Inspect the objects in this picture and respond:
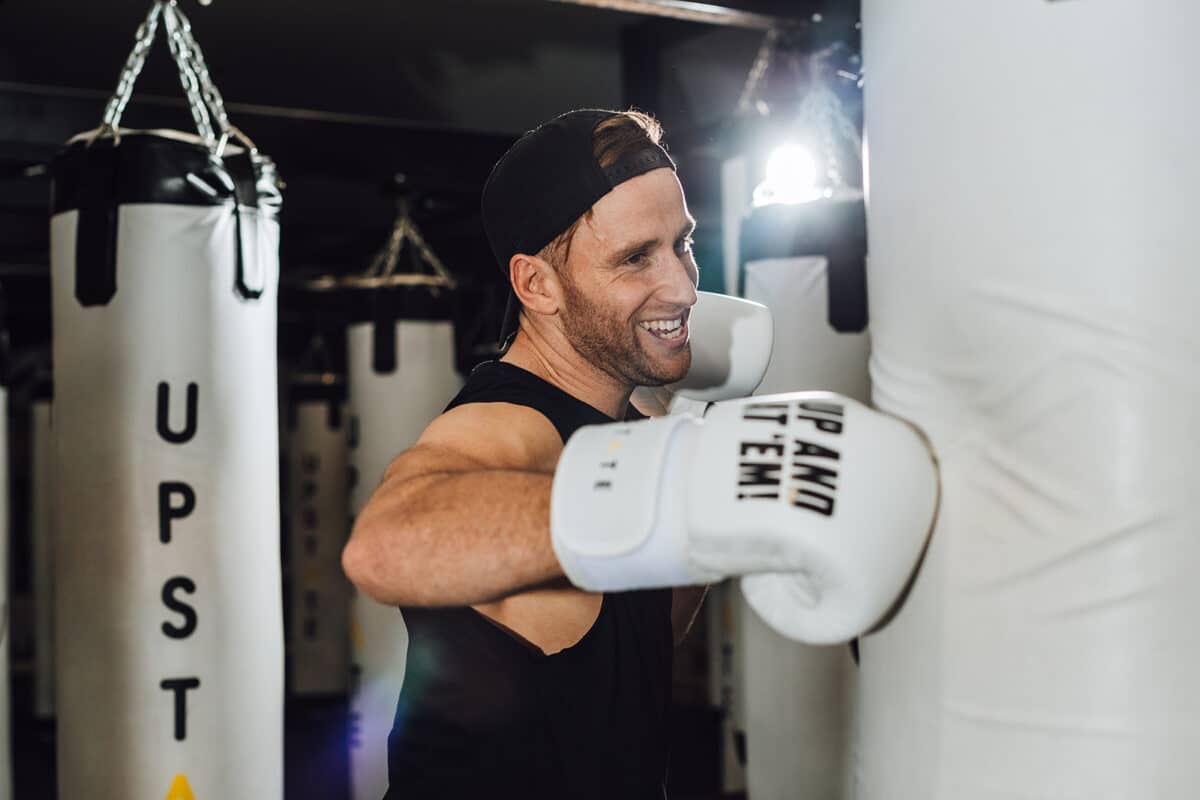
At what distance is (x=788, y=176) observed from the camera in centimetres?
364

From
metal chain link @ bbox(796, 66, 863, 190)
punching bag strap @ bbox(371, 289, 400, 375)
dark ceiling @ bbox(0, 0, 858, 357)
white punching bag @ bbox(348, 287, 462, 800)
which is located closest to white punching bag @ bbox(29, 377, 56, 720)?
dark ceiling @ bbox(0, 0, 858, 357)

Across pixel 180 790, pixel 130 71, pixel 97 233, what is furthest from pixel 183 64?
pixel 180 790

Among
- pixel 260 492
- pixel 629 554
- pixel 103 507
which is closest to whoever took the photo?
pixel 629 554

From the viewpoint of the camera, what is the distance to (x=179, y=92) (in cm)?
518

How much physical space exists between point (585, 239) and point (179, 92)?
13.9ft

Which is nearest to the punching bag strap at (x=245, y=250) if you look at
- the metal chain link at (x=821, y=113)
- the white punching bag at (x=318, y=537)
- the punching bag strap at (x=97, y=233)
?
the punching bag strap at (x=97, y=233)

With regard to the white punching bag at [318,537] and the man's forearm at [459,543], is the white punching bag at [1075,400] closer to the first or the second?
the man's forearm at [459,543]

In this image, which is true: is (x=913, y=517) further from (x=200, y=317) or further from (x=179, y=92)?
(x=179, y=92)

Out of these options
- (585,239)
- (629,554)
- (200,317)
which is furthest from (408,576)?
(200,317)

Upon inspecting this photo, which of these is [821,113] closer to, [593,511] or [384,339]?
[384,339]

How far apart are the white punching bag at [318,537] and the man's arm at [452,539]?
494cm

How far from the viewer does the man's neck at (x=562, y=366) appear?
5.41 feet

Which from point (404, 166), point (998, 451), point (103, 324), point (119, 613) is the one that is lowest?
point (119, 613)

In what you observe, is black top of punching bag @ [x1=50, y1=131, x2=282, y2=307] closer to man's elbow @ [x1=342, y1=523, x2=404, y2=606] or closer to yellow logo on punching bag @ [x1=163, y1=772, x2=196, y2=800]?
yellow logo on punching bag @ [x1=163, y1=772, x2=196, y2=800]
